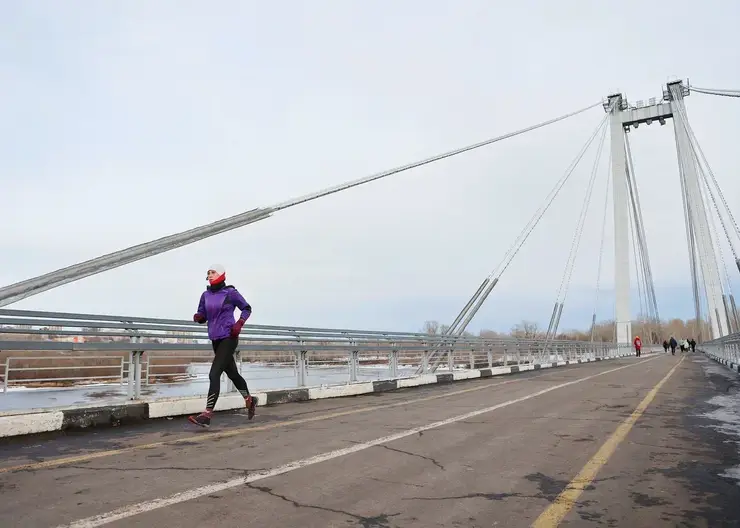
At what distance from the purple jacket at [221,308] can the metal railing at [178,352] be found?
923 mm

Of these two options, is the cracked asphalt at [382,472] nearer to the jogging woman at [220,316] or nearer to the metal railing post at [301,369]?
the jogging woman at [220,316]

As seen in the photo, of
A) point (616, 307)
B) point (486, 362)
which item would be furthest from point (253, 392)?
point (616, 307)

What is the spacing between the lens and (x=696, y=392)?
38.0 feet

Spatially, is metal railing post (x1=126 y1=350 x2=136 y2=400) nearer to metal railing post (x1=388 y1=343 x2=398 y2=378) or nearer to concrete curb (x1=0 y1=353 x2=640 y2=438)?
concrete curb (x1=0 y1=353 x2=640 y2=438)

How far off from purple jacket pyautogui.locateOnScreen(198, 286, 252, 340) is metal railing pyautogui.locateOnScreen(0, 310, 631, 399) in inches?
36.3

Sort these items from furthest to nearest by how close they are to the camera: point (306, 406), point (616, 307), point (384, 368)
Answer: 1. point (616, 307)
2. point (384, 368)
3. point (306, 406)

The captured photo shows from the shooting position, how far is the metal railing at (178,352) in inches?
257

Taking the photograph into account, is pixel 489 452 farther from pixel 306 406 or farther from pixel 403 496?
pixel 306 406

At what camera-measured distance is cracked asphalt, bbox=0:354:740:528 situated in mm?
3365

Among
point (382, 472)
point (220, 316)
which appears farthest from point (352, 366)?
point (382, 472)

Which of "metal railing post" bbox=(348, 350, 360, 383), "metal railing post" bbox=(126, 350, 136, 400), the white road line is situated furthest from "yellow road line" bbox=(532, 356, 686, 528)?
"metal railing post" bbox=(348, 350, 360, 383)

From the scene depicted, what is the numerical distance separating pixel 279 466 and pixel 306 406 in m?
4.84

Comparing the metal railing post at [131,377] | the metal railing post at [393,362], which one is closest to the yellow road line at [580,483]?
the metal railing post at [131,377]

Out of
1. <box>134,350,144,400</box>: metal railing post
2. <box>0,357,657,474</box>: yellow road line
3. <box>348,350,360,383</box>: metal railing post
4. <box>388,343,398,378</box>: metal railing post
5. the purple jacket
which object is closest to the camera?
<box>0,357,657,474</box>: yellow road line
